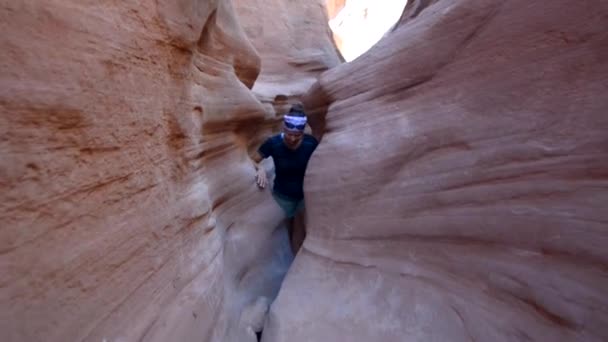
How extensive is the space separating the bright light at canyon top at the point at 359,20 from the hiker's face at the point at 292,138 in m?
11.4

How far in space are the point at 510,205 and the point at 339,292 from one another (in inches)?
45.6

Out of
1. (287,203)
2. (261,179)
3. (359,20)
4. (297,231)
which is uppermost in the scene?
(359,20)

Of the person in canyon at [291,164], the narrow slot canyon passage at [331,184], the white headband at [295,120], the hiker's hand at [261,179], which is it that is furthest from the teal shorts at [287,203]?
the white headband at [295,120]

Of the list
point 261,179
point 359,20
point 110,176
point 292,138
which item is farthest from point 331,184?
point 359,20

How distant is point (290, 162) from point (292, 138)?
307 millimetres

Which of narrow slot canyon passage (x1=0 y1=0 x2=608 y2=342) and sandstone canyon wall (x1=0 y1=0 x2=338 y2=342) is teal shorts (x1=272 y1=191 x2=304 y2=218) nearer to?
narrow slot canyon passage (x1=0 y1=0 x2=608 y2=342)

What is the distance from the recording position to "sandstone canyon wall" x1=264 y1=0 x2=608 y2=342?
1.44 metres

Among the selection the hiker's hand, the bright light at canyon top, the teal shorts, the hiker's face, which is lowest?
the teal shorts

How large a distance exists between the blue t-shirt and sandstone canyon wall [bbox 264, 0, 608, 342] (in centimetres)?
71

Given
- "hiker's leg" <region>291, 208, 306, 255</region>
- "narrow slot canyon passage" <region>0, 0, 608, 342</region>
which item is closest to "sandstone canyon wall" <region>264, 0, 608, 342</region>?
"narrow slot canyon passage" <region>0, 0, 608, 342</region>

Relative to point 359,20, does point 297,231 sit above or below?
below

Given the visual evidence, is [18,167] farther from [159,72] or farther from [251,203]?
[251,203]

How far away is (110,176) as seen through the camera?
1355 millimetres

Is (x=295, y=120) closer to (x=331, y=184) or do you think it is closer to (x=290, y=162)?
(x=290, y=162)
